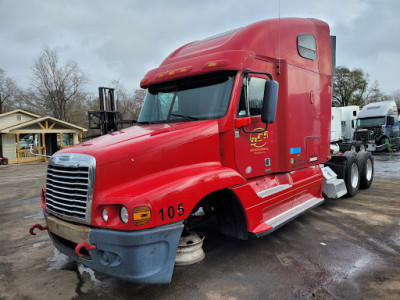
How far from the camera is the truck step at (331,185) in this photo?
6074mm

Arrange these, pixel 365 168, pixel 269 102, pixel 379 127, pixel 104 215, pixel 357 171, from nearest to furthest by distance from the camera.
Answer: pixel 104 215 → pixel 269 102 → pixel 357 171 → pixel 365 168 → pixel 379 127

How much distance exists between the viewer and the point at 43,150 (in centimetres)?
2505

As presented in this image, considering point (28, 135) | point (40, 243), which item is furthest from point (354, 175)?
point (28, 135)

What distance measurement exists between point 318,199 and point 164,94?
3378 mm

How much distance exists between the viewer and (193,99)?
3918mm

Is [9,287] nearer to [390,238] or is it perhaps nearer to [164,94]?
[164,94]

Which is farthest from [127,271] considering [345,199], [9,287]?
[345,199]

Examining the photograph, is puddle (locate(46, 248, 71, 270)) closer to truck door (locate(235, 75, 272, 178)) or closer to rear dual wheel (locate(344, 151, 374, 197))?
truck door (locate(235, 75, 272, 178))

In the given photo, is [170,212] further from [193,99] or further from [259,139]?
[259,139]

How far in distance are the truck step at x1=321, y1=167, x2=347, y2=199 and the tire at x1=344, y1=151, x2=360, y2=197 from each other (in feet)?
1.97

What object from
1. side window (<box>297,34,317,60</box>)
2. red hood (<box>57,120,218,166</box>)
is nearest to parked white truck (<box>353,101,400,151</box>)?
side window (<box>297,34,317,60</box>)

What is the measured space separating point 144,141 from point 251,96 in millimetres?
1697

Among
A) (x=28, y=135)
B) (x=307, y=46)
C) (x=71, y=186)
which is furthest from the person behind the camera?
(x=28, y=135)

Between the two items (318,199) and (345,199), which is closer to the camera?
(318,199)
